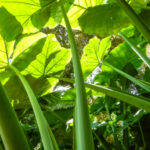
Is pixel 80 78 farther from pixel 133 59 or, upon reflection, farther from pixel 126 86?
pixel 133 59

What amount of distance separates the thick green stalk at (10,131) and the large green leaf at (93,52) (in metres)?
1.38

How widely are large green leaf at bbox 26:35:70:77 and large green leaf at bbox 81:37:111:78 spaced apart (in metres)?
0.20

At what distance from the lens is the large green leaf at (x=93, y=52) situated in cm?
170

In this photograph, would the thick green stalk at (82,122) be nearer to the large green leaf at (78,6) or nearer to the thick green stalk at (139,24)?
the thick green stalk at (139,24)

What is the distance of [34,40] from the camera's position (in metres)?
1.43

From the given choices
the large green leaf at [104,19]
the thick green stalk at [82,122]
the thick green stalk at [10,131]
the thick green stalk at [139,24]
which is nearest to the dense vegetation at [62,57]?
the large green leaf at [104,19]

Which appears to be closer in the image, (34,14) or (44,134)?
(44,134)

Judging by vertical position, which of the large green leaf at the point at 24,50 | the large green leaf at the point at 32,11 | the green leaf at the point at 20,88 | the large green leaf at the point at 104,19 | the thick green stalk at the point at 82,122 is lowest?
the green leaf at the point at 20,88

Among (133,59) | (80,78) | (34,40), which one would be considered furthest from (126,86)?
(80,78)

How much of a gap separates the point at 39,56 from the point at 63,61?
21 cm

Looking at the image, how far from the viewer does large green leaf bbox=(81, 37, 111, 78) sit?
170 cm

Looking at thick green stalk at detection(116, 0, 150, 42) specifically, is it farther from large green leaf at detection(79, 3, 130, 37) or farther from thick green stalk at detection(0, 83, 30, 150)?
large green leaf at detection(79, 3, 130, 37)

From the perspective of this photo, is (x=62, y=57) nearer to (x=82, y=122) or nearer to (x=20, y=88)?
(x=20, y=88)

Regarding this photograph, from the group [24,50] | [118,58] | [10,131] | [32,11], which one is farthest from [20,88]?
[10,131]
